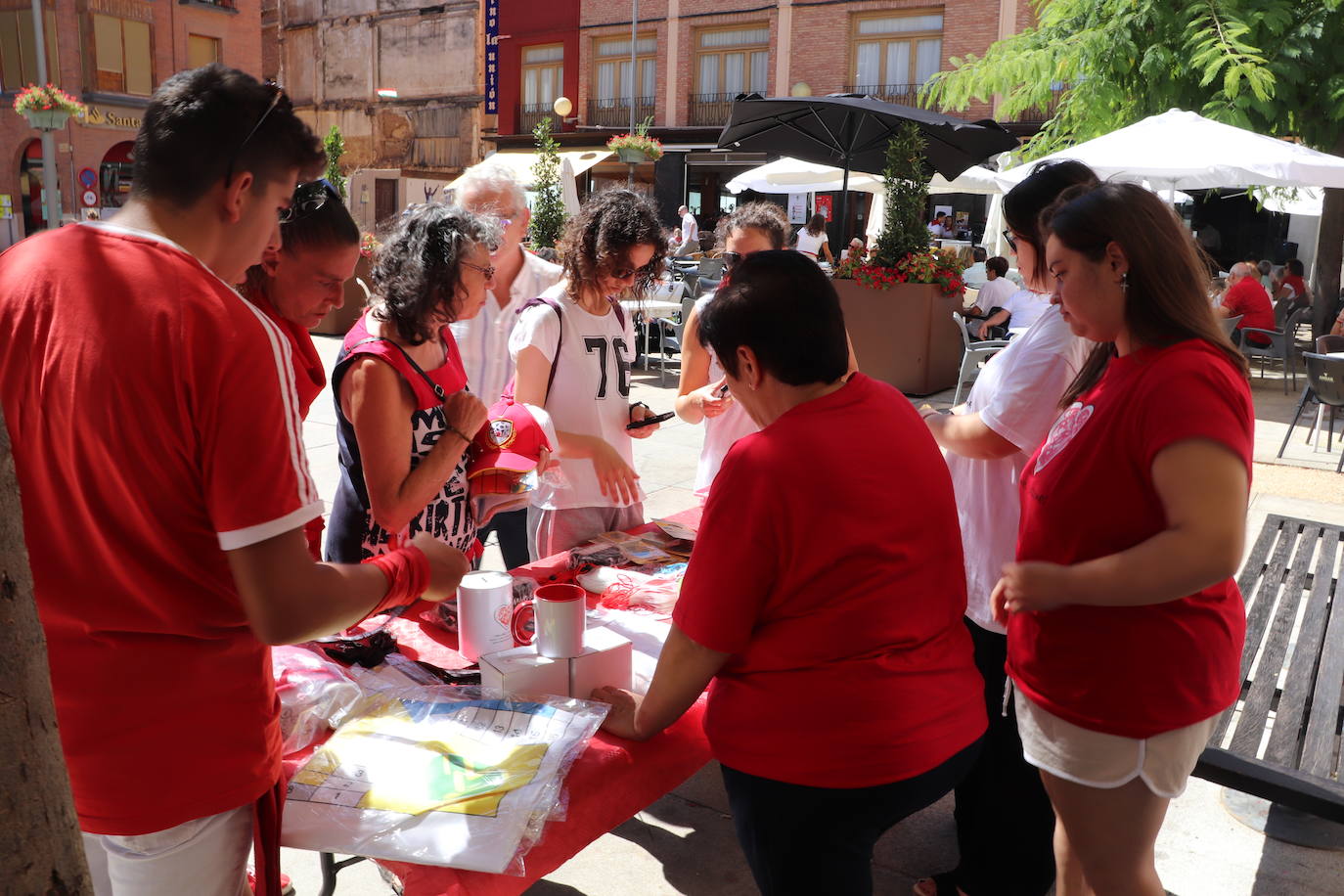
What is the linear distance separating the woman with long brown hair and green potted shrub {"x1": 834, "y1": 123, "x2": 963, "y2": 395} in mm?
7913

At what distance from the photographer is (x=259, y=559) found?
4.02ft

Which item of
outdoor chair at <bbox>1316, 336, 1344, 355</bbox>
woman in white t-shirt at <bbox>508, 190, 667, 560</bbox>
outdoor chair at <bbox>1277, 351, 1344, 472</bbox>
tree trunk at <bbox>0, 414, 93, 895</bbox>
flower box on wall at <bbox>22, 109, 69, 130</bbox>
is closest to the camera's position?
tree trunk at <bbox>0, 414, 93, 895</bbox>

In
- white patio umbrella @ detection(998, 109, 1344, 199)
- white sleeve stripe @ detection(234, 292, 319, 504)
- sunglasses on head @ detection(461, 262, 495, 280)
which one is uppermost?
white patio umbrella @ detection(998, 109, 1344, 199)

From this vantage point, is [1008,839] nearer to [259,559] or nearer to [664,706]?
[664,706]

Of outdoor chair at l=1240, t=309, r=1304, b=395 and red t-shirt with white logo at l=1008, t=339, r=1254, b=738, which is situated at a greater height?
red t-shirt with white logo at l=1008, t=339, r=1254, b=738

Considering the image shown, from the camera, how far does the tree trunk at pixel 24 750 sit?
801mm

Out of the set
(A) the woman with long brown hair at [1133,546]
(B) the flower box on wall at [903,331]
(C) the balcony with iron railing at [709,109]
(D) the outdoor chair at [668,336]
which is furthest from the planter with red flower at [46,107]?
(A) the woman with long brown hair at [1133,546]

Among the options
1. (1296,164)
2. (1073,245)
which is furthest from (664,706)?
(1296,164)

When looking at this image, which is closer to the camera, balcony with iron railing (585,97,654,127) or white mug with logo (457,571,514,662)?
white mug with logo (457,571,514,662)

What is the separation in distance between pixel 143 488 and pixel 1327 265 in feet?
48.3

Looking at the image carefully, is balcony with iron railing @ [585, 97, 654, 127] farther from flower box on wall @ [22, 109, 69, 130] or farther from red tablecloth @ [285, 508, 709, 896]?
red tablecloth @ [285, 508, 709, 896]

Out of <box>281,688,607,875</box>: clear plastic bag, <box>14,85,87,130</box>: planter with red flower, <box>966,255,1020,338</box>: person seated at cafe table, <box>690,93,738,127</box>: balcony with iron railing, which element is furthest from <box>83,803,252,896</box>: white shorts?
<box>690,93,738,127</box>: balcony with iron railing

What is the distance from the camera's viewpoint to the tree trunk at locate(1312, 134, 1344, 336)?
1250 centimetres

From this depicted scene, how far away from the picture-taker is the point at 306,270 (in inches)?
85.8
